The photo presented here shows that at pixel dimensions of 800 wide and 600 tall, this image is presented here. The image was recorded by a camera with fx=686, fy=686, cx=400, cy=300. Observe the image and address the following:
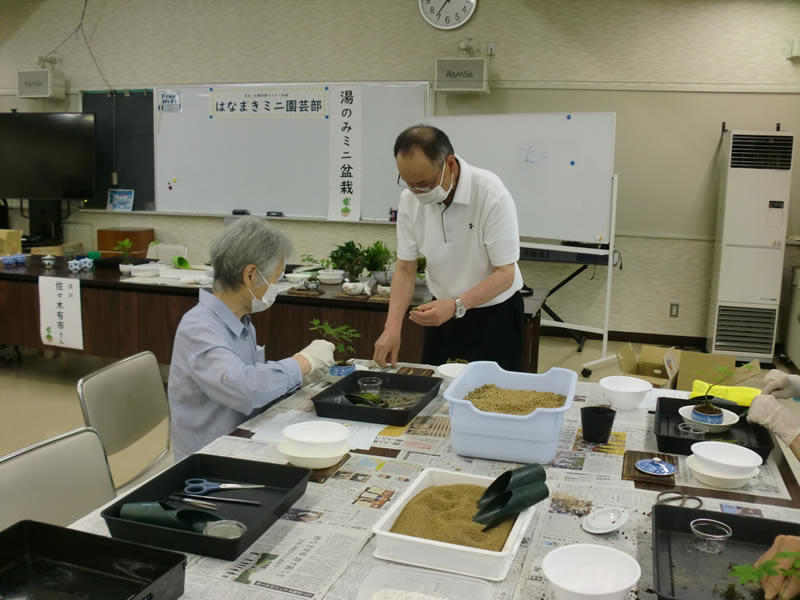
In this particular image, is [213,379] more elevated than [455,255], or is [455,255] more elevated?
[455,255]

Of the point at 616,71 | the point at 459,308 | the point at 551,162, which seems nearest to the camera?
the point at 459,308

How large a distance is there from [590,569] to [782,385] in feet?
3.77

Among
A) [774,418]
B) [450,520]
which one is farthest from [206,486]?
[774,418]

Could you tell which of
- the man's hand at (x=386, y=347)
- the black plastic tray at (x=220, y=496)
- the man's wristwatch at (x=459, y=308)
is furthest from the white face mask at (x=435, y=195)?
the black plastic tray at (x=220, y=496)

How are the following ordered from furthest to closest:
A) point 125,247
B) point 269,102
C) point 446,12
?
point 269,102 → point 446,12 → point 125,247

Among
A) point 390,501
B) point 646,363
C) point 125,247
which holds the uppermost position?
point 125,247

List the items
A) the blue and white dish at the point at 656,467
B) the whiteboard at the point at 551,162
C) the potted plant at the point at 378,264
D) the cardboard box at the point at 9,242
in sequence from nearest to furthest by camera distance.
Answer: the blue and white dish at the point at 656,467
the potted plant at the point at 378,264
the whiteboard at the point at 551,162
the cardboard box at the point at 9,242

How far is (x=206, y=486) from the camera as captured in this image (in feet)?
4.50

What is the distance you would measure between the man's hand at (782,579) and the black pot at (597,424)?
614 mm

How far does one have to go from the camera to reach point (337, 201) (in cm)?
616

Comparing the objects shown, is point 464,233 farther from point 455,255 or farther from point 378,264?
point 378,264

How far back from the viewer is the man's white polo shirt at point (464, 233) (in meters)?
2.46

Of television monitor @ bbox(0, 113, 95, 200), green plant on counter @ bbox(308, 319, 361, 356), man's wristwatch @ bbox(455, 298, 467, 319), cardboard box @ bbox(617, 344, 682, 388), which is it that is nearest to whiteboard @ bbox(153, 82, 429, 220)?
television monitor @ bbox(0, 113, 95, 200)

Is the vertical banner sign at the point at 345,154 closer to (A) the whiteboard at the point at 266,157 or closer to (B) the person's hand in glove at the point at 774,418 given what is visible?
(A) the whiteboard at the point at 266,157
